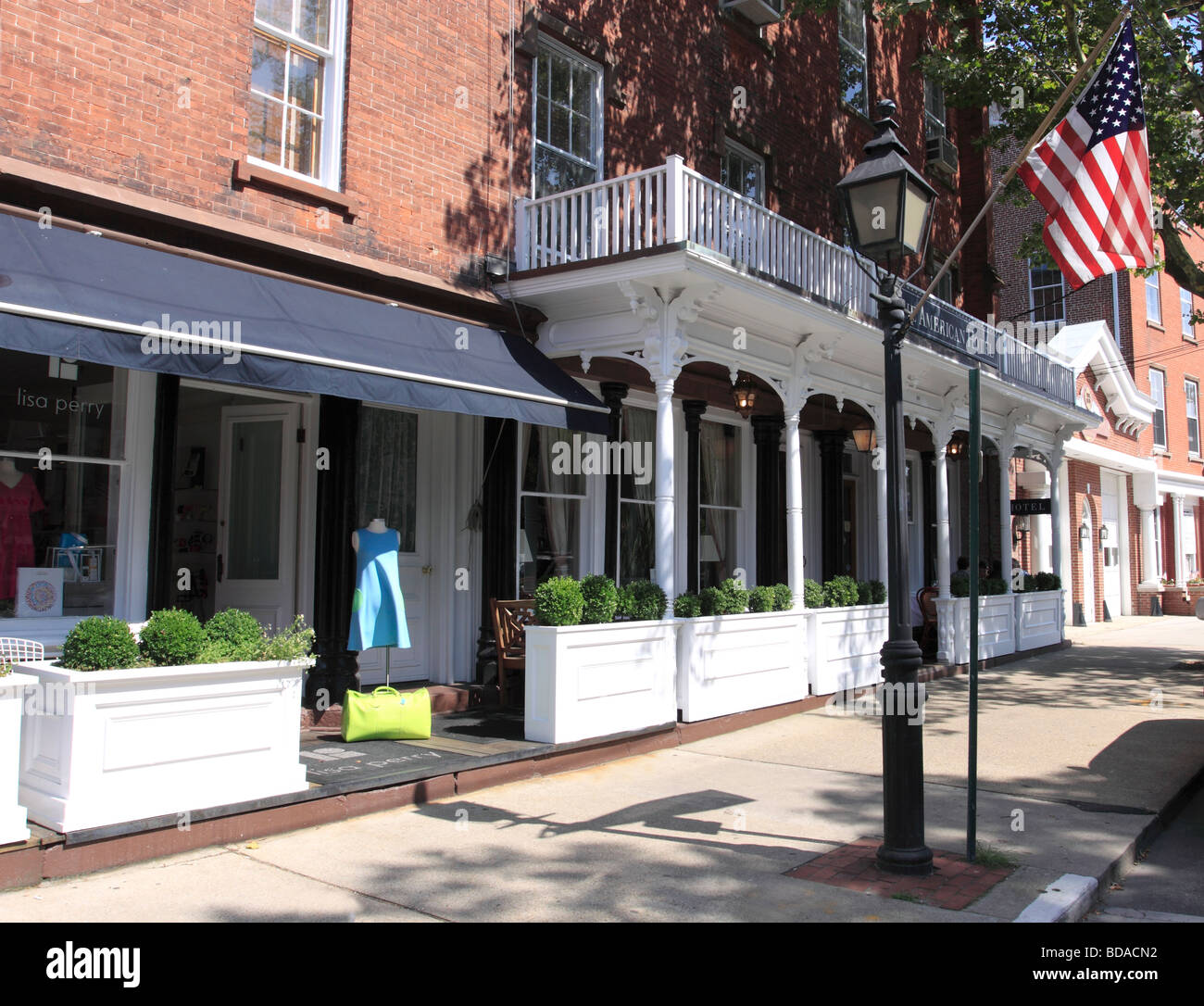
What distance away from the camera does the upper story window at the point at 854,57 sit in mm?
15570

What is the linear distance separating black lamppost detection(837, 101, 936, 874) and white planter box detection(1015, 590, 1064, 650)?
1138 centimetres

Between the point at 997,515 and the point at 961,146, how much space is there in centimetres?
721

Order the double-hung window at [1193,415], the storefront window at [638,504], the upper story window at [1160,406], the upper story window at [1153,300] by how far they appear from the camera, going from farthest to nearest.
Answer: the double-hung window at [1193,415] → the upper story window at [1160,406] → the upper story window at [1153,300] → the storefront window at [638,504]

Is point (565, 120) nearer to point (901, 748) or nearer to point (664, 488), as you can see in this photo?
point (664, 488)

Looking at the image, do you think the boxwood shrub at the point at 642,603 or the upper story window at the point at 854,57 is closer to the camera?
the boxwood shrub at the point at 642,603

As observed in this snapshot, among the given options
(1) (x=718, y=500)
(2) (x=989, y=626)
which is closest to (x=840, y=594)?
(1) (x=718, y=500)

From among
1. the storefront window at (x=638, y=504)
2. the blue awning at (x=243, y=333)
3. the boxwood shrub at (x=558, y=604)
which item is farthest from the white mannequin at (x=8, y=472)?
the storefront window at (x=638, y=504)

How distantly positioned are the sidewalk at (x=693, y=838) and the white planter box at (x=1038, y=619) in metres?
6.13

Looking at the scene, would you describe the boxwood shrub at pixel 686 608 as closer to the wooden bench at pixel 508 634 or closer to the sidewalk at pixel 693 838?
the sidewalk at pixel 693 838

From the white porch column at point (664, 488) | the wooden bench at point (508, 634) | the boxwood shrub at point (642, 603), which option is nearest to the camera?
the boxwood shrub at point (642, 603)

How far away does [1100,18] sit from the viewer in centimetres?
1362

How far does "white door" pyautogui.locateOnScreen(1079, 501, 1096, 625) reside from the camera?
2372 cm

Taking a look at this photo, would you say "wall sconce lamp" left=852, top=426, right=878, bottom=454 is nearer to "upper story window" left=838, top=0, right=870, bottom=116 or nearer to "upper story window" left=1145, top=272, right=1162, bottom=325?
"upper story window" left=838, top=0, right=870, bottom=116

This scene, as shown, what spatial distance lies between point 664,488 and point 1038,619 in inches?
419
